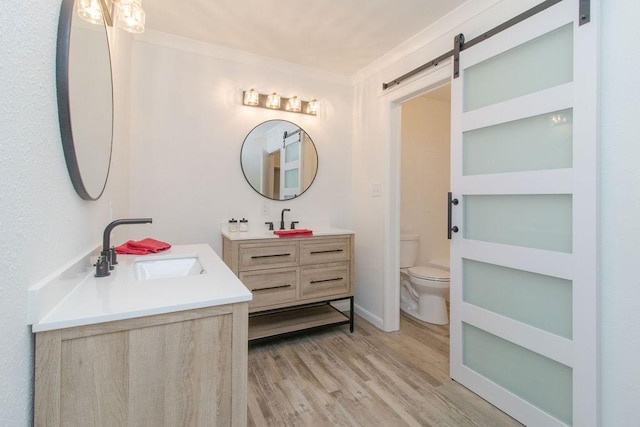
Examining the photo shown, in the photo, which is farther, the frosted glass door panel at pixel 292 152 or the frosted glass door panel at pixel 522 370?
the frosted glass door panel at pixel 292 152

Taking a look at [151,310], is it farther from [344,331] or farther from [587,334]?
[344,331]

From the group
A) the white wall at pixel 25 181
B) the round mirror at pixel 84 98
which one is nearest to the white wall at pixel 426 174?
the round mirror at pixel 84 98

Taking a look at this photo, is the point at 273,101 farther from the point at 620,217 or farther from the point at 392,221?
the point at 620,217

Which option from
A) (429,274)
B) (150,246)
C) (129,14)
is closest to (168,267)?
(150,246)

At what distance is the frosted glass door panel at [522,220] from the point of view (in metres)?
1.43

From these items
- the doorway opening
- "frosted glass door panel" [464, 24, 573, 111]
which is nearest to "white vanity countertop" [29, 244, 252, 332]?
"frosted glass door panel" [464, 24, 573, 111]

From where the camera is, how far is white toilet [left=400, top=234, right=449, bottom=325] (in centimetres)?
281

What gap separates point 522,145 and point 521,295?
808 millimetres

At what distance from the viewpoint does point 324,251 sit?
2.53 meters

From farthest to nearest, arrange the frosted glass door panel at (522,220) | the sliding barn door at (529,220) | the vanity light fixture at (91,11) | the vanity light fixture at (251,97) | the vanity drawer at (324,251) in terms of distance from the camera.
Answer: the vanity light fixture at (251,97) < the vanity drawer at (324,251) < the frosted glass door panel at (522,220) < the sliding barn door at (529,220) < the vanity light fixture at (91,11)

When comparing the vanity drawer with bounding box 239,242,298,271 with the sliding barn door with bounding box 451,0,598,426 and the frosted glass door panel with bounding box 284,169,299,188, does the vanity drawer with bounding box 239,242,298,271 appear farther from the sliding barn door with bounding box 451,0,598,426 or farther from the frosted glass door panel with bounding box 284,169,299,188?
the sliding barn door with bounding box 451,0,598,426

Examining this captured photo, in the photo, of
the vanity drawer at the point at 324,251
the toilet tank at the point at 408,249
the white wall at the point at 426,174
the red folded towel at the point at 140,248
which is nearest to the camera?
the red folded towel at the point at 140,248

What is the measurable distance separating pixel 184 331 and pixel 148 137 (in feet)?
6.60

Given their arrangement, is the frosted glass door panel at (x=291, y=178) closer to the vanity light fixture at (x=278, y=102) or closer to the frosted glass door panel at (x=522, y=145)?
the vanity light fixture at (x=278, y=102)
